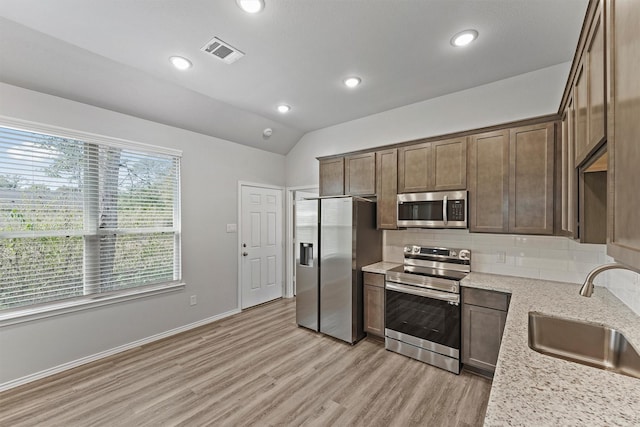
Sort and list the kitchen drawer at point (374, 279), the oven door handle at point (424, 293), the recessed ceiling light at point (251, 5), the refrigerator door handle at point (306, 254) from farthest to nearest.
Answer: the refrigerator door handle at point (306, 254) → the kitchen drawer at point (374, 279) → the oven door handle at point (424, 293) → the recessed ceiling light at point (251, 5)

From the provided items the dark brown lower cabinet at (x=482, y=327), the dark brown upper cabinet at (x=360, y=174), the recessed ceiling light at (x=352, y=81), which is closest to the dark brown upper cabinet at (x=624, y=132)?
the dark brown lower cabinet at (x=482, y=327)

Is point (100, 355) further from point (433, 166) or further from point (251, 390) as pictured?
point (433, 166)

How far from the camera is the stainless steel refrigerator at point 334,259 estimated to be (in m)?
3.23

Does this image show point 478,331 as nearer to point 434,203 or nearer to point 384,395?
point 384,395

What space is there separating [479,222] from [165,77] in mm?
3541

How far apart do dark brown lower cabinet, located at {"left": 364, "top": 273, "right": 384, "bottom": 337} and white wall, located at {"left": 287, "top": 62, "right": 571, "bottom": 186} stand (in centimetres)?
184

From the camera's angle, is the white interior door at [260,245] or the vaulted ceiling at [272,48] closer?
the vaulted ceiling at [272,48]

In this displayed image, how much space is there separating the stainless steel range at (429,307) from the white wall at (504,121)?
0.23m

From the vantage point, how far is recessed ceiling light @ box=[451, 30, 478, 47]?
2119 mm

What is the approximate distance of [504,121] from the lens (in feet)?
9.46

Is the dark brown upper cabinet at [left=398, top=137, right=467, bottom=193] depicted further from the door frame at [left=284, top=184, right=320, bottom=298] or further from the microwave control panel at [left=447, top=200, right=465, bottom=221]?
the door frame at [left=284, top=184, right=320, bottom=298]

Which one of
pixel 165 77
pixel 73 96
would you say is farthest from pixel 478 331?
pixel 73 96

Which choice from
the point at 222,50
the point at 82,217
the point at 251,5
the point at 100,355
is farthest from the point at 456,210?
the point at 100,355

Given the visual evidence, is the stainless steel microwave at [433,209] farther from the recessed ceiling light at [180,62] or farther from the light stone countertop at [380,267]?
the recessed ceiling light at [180,62]
